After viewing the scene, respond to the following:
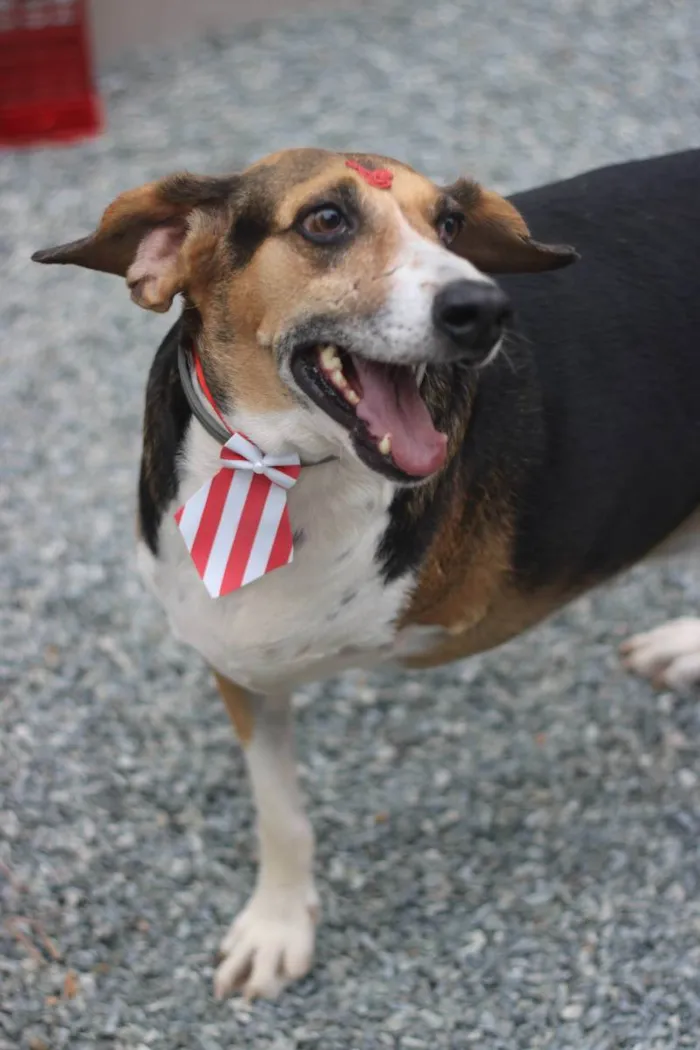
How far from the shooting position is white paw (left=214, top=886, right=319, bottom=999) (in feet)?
8.64

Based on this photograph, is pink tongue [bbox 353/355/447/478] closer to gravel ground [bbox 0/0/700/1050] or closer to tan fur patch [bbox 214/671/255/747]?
tan fur patch [bbox 214/671/255/747]

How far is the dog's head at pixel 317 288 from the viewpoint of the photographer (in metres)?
1.77

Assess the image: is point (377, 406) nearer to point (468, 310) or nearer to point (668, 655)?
point (468, 310)

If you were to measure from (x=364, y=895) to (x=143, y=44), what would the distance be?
15.7ft

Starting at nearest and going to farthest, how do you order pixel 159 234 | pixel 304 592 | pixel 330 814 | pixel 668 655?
pixel 159 234 < pixel 304 592 < pixel 330 814 < pixel 668 655

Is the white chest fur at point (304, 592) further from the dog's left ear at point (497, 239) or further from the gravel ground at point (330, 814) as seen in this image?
the gravel ground at point (330, 814)

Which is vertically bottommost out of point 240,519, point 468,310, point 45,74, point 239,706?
point 239,706

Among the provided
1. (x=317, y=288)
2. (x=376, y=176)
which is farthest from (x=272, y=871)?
(x=376, y=176)

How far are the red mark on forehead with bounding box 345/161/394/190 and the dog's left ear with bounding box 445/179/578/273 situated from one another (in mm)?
160

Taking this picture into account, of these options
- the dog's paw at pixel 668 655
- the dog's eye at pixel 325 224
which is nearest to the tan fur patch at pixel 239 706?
the dog's eye at pixel 325 224

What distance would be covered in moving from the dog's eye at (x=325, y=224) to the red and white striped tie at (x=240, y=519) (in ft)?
1.19

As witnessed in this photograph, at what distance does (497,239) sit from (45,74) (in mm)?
3810

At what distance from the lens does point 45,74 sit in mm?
5234

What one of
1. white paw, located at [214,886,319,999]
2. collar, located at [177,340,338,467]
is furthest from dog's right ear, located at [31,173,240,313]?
white paw, located at [214,886,319,999]
